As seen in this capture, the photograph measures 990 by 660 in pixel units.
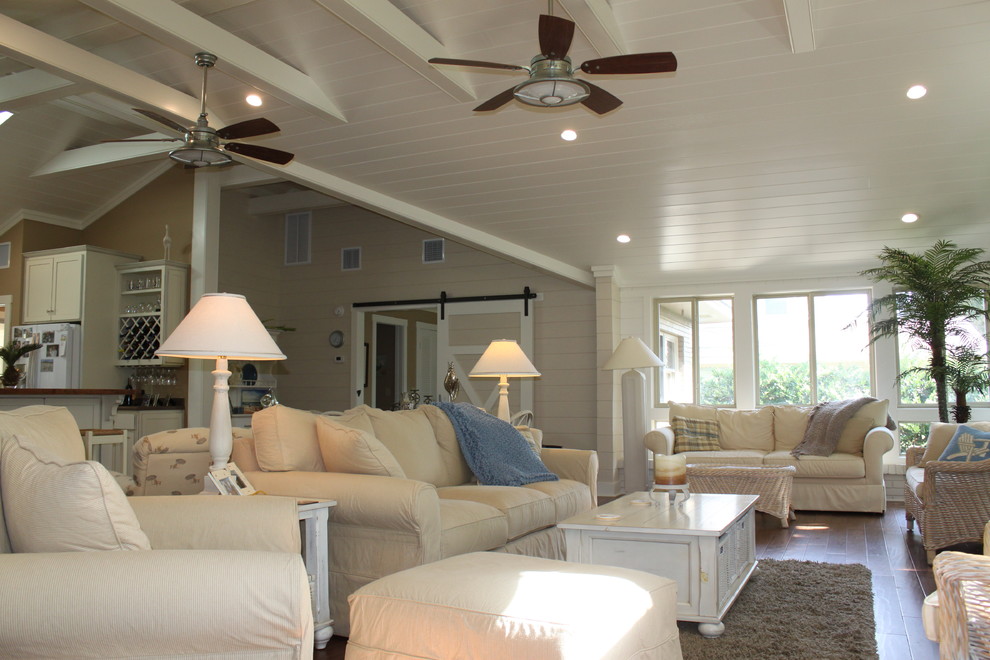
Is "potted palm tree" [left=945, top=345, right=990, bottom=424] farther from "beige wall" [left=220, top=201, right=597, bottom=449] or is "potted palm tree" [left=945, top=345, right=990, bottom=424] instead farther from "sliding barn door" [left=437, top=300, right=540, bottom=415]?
"sliding barn door" [left=437, top=300, right=540, bottom=415]

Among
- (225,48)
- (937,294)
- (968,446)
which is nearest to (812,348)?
(937,294)

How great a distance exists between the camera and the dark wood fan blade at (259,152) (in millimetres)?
4648

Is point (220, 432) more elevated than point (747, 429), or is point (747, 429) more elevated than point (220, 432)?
point (220, 432)

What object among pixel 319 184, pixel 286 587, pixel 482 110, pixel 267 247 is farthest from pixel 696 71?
pixel 267 247

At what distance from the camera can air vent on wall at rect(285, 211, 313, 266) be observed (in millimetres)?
9922

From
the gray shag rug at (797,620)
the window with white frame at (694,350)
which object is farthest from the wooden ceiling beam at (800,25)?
the window with white frame at (694,350)

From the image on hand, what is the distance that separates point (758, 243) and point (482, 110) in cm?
410

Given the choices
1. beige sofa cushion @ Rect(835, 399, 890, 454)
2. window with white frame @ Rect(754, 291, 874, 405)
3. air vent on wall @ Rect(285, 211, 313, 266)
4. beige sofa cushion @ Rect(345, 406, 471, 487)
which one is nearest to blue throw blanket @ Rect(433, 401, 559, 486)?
beige sofa cushion @ Rect(345, 406, 471, 487)

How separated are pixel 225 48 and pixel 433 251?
5228mm

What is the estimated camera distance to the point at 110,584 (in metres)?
1.60

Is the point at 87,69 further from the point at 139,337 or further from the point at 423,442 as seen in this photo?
the point at 139,337

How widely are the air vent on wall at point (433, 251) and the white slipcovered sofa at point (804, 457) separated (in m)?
3.30

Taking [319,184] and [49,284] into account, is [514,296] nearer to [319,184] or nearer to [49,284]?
[319,184]

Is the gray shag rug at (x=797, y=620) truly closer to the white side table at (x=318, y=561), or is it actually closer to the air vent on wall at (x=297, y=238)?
the white side table at (x=318, y=561)
